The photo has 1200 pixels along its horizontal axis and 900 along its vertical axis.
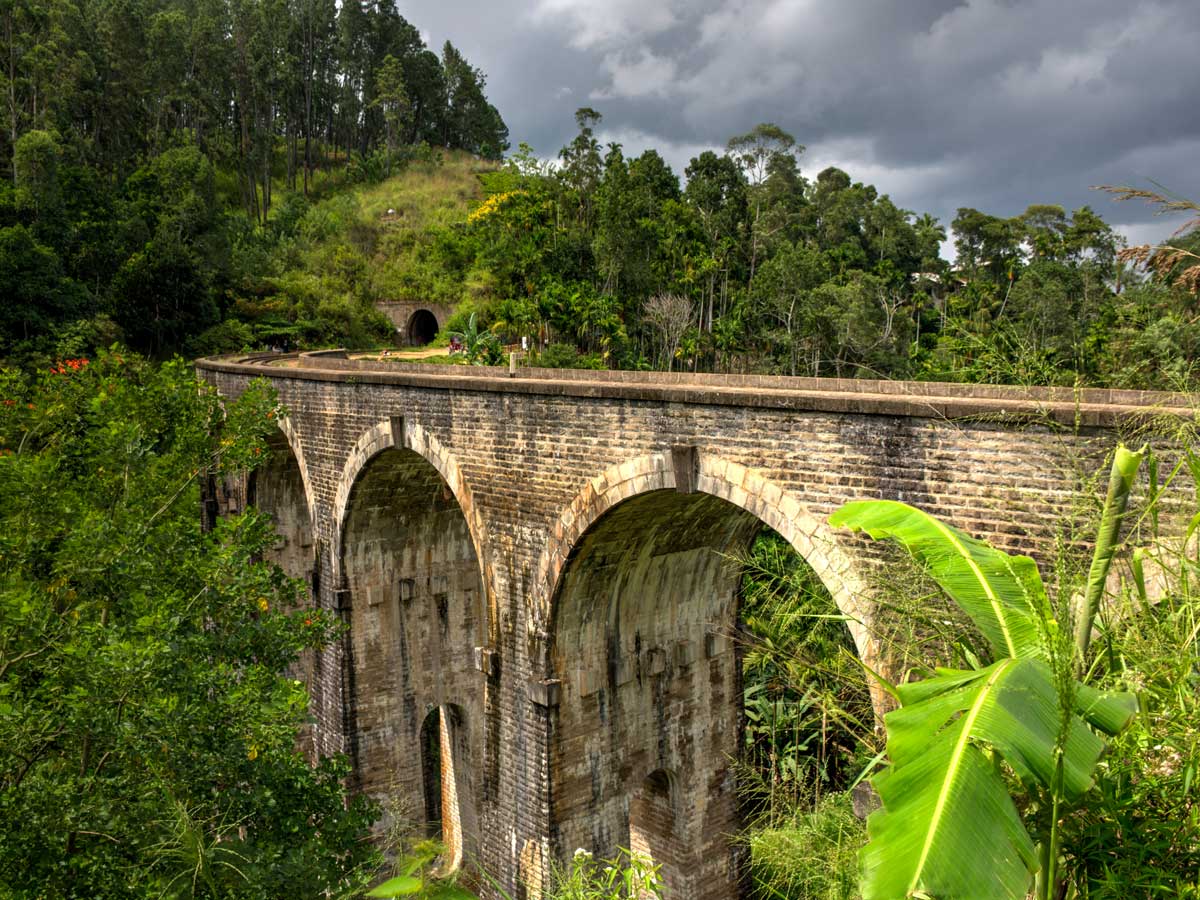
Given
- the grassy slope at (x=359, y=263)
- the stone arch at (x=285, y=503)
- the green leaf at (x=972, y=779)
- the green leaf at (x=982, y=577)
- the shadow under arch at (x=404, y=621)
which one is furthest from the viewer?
the grassy slope at (x=359, y=263)

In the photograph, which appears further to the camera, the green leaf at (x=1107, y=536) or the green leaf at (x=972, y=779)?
the green leaf at (x=1107, y=536)

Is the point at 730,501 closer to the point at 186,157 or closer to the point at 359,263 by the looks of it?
the point at 186,157

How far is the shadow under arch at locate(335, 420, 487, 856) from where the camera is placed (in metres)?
15.6

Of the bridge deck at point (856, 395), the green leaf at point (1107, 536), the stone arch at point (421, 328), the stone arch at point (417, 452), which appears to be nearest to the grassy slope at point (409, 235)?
the stone arch at point (421, 328)

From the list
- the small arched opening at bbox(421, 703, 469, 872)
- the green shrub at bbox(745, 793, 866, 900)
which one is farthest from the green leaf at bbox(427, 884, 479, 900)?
the small arched opening at bbox(421, 703, 469, 872)

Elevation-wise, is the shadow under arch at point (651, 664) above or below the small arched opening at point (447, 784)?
above

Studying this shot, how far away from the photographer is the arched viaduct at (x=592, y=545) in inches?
290

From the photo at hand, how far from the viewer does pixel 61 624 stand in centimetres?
826

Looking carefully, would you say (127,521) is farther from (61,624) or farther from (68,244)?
(68,244)

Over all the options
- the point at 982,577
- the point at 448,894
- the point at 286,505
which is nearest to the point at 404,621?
the point at 286,505

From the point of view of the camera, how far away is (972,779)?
10.5 ft

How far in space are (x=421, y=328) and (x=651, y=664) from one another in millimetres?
38008

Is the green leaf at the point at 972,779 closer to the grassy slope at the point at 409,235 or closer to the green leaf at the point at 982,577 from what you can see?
the green leaf at the point at 982,577

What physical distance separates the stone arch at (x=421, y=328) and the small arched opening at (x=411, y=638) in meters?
30.4
